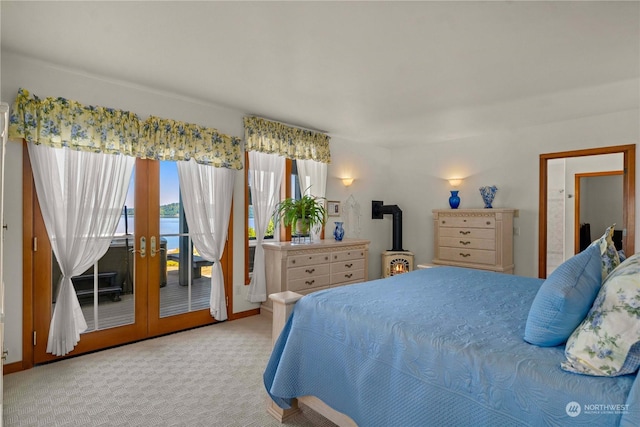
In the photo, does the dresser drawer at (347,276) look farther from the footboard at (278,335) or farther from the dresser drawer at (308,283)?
the footboard at (278,335)

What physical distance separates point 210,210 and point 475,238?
354 cm

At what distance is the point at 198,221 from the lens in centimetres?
382

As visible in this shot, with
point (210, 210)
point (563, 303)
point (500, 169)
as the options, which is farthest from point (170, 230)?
point (500, 169)

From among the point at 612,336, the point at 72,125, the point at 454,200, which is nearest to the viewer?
the point at 612,336

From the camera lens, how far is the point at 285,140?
4.57 m

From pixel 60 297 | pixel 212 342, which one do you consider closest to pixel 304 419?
pixel 212 342

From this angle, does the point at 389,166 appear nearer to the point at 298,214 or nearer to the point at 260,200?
the point at 298,214

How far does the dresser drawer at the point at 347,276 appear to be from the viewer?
15.2ft

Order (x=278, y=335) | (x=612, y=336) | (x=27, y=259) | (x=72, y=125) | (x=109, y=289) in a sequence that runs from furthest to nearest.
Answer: (x=109, y=289) → (x=72, y=125) → (x=27, y=259) → (x=278, y=335) → (x=612, y=336)

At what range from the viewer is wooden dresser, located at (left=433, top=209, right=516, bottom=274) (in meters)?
4.59

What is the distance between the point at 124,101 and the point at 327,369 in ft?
10.2

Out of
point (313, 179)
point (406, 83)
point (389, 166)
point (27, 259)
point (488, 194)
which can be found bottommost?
point (27, 259)

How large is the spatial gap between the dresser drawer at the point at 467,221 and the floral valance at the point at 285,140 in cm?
195

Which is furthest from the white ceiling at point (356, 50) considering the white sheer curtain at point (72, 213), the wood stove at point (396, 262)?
the wood stove at point (396, 262)
